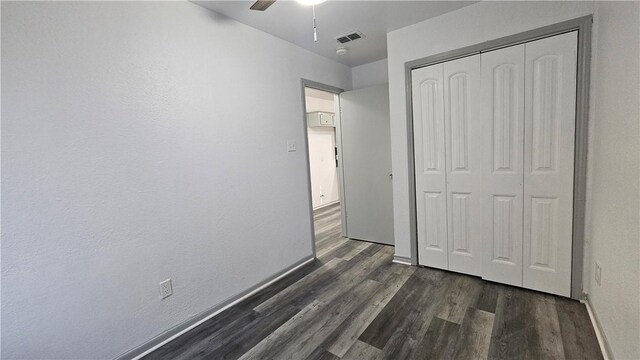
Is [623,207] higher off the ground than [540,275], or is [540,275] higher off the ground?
[623,207]

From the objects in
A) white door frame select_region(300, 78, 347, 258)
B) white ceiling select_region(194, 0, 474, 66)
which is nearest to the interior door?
white door frame select_region(300, 78, 347, 258)

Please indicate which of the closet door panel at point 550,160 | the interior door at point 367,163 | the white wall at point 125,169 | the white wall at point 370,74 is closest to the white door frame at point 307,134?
the interior door at point 367,163

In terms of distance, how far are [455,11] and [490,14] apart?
28 centimetres

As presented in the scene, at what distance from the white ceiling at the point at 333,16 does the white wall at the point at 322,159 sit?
2835 mm

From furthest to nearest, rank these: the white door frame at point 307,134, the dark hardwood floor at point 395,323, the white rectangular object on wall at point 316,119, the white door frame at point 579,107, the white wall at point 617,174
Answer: the white rectangular object on wall at point 316,119, the white door frame at point 307,134, the white door frame at point 579,107, the dark hardwood floor at point 395,323, the white wall at point 617,174

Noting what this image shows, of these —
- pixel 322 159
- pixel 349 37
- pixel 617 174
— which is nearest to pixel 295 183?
pixel 349 37

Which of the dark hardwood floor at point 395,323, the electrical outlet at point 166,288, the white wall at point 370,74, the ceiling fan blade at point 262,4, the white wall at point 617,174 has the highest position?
the white wall at point 370,74

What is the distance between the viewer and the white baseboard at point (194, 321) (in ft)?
5.77

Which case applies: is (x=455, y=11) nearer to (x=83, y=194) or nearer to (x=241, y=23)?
(x=241, y=23)

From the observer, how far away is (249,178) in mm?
2453

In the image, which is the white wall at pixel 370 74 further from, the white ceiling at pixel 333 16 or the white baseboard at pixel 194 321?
the white baseboard at pixel 194 321

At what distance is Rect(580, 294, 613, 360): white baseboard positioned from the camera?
1489mm

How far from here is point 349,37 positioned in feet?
9.03

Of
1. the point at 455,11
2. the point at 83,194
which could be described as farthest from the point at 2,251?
the point at 455,11
